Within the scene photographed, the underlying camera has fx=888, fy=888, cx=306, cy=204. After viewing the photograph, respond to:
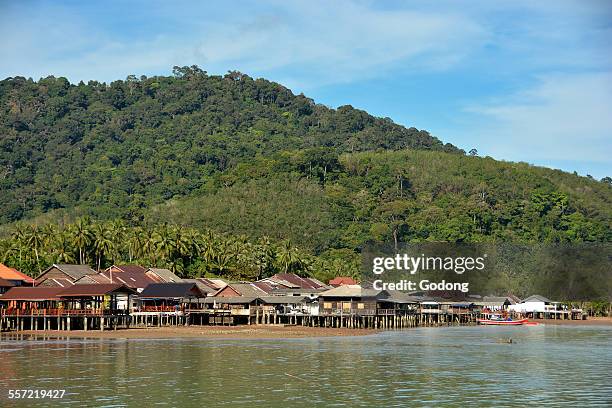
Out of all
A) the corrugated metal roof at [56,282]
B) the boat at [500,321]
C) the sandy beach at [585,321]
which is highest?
the corrugated metal roof at [56,282]

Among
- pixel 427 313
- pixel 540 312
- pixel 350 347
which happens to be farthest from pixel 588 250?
pixel 350 347

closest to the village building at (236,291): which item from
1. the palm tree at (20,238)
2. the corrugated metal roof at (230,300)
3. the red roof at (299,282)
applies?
the corrugated metal roof at (230,300)

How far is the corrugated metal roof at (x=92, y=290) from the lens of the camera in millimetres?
92062

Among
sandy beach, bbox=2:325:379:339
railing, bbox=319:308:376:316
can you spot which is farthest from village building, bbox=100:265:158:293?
railing, bbox=319:308:376:316

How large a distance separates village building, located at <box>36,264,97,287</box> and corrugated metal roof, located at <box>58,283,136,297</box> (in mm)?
10516

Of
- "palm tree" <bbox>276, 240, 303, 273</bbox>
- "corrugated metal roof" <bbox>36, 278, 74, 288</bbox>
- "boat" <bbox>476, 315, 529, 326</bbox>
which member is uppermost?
"palm tree" <bbox>276, 240, 303, 273</bbox>

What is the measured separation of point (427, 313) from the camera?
138 metres

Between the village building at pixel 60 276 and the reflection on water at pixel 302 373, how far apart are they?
23781mm

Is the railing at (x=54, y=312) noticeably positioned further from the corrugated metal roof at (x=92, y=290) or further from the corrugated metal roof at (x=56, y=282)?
the corrugated metal roof at (x=56, y=282)

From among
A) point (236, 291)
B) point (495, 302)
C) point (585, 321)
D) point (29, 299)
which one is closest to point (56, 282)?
point (29, 299)

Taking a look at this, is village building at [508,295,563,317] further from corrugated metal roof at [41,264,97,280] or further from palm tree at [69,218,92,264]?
corrugated metal roof at [41,264,97,280]

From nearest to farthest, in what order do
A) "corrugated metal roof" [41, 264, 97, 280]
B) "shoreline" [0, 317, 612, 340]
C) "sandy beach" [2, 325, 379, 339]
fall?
"shoreline" [0, 317, 612, 340]
"sandy beach" [2, 325, 379, 339]
"corrugated metal roof" [41, 264, 97, 280]

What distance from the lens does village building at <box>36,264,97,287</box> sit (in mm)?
105188

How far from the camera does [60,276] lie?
10706cm
